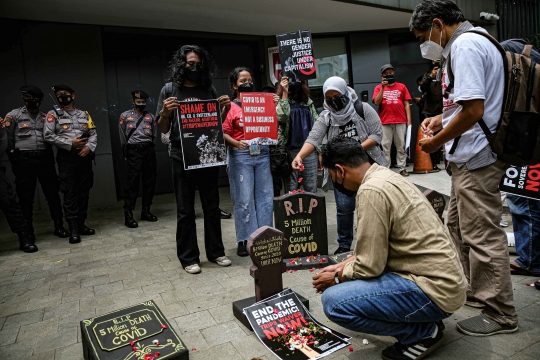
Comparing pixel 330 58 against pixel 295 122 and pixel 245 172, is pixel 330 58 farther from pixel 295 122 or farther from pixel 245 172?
pixel 245 172

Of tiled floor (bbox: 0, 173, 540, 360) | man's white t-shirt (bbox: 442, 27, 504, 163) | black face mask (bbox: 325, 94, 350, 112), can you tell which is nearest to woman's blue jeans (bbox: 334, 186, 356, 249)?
tiled floor (bbox: 0, 173, 540, 360)

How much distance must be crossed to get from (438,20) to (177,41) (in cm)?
748

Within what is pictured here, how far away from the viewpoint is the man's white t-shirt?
2.43 meters

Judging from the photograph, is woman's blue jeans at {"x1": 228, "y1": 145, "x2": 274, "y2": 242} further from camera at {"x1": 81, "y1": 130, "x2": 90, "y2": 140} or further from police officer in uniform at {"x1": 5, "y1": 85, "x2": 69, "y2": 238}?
police officer in uniform at {"x1": 5, "y1": 85, "x2": 69, "y2": 238}

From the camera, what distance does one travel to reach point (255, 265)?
117 inches

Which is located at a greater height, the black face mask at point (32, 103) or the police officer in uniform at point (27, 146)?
the black face mask at point (32, 103)

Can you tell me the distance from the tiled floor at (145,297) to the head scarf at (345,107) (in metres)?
1.60

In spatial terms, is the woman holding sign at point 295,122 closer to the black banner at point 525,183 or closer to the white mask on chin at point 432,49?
the black banner at point 525,183

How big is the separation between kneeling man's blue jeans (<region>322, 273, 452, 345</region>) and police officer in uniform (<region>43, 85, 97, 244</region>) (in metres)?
4.46

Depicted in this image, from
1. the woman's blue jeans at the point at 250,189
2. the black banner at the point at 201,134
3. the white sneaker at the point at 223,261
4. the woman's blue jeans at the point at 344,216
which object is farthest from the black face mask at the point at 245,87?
the white sneaker at the point at 223,261

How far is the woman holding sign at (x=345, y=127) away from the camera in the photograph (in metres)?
4.02

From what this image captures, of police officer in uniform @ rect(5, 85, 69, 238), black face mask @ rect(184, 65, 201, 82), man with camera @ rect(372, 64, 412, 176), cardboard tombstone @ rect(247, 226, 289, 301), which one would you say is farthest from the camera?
man with camera @ rect(372, 64, 412, 176)

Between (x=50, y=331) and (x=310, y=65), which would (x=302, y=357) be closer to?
(x=50, y=331)

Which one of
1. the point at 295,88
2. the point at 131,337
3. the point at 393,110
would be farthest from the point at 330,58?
the point at 131,337
